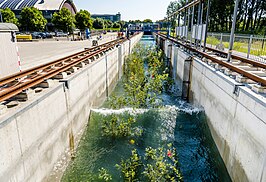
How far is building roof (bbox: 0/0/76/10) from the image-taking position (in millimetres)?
81062

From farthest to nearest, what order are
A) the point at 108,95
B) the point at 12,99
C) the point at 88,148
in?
the point at 108,95 → the point at 88,148 → the point at 12,99

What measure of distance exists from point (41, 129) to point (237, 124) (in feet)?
16.4

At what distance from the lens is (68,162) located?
21.8 ft

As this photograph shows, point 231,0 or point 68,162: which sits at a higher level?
point 231,0

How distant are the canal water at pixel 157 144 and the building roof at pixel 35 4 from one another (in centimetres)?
8239

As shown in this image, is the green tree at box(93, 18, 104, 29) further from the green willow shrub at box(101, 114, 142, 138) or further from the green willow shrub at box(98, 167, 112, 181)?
the green willow shrub at box(98, 167, 112, 181)

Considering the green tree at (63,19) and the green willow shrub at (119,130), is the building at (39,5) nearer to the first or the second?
the green tree at (63,19)

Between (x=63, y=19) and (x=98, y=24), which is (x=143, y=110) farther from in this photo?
(x=98, y=24)

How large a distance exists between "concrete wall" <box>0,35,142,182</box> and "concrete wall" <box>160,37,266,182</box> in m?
4.75

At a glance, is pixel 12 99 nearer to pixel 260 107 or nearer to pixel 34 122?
pixel 34 122

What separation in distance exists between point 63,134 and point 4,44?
4454mm

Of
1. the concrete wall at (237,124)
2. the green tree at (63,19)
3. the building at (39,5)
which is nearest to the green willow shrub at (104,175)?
the concrete wall at (237,124)

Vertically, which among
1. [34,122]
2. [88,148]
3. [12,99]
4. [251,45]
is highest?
[251,45]

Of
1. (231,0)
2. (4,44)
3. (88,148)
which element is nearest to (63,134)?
(88,148)
